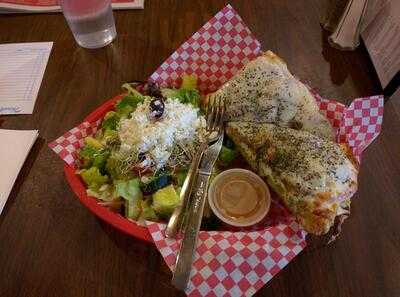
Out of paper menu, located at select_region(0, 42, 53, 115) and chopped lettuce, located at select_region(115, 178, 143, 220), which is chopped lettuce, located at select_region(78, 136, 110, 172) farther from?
paper menu, located at select_region(0, 42, 53, 115)

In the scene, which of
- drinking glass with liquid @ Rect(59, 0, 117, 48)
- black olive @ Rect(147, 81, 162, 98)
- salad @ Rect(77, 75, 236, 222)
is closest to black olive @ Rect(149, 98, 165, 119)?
salad @ Rect(77, 75, 236, 222)

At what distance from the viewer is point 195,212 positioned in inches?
29.0

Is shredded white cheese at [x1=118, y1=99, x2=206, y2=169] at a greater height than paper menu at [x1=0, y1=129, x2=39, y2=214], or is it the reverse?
shredded white cheese at [x1=118, y1=99, x2=206, y2=169]

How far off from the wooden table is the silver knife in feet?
0.31

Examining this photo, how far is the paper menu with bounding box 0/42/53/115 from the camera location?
110 cm

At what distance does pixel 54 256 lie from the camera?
79 cm

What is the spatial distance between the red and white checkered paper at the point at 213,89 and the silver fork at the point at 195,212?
0.02m

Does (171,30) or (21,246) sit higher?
(171,30)

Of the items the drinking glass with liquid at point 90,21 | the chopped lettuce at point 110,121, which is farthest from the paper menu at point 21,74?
the chopped lettuce at point 110,121

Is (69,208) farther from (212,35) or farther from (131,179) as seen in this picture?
(212,35)

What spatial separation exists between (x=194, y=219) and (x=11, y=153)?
58cm

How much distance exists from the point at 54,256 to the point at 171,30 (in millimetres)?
Result: 915

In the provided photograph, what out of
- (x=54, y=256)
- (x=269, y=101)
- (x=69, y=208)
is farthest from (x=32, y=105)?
(x=269, y=101)

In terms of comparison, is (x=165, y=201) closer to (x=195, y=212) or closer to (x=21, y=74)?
(x=195, y=212)
